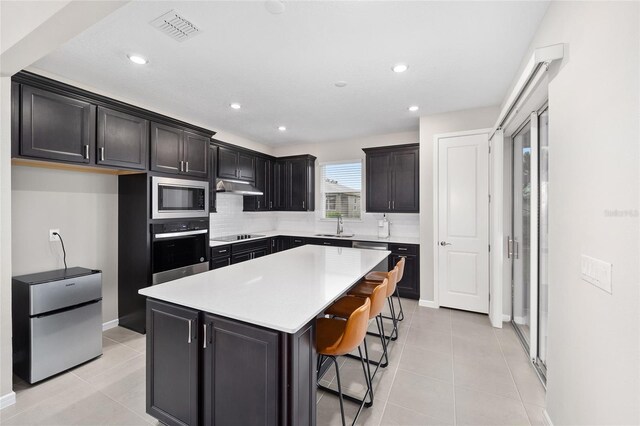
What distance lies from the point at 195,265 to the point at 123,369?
139 cm

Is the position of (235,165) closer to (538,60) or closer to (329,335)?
(329,335)

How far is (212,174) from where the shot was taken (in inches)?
171

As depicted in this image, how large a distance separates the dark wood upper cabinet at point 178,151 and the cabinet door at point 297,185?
198 cm

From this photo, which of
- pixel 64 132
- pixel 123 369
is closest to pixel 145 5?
pixel 64 132

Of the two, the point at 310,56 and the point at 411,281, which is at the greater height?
the point at 310,56

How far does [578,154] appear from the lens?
1.42 metres

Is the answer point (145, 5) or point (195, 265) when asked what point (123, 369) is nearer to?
point (195, 265)

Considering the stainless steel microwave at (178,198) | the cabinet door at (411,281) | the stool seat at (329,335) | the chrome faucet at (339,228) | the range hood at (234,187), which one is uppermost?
the range hood at (234,187)

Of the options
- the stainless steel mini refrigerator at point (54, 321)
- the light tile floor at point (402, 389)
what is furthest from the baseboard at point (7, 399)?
the stainless steel mini refrigerator at point (54, 321)

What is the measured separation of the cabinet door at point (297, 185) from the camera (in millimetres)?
5531

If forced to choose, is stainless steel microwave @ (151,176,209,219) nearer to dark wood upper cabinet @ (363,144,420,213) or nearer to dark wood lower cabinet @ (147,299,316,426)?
dark wood lower cabinet @ (147,299,316,426)

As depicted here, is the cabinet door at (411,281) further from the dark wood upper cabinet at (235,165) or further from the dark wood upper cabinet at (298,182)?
the dark wood upper cabinet at (235,165)

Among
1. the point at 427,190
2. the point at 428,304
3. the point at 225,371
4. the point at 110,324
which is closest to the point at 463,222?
the point at 427,190

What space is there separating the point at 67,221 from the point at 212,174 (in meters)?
1.83
